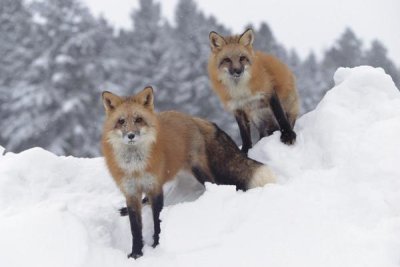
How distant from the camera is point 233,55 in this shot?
823 centimetres

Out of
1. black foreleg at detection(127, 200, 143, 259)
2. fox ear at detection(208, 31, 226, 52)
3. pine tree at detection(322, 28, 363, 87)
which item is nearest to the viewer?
black foreleg at detection(127, 200, 143, 259)

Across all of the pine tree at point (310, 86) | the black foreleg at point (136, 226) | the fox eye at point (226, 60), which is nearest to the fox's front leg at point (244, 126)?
the fox eye at point (226, 60)

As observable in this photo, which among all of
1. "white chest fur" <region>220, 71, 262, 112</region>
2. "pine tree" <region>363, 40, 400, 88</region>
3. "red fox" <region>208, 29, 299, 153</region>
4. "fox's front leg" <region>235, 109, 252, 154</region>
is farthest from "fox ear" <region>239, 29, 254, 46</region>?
"pine tree" <region>363, 40, 400, 88</region>

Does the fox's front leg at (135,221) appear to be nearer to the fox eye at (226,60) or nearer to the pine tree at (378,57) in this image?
the fox eye at (226,60)

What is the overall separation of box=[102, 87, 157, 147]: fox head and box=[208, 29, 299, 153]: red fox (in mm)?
1827

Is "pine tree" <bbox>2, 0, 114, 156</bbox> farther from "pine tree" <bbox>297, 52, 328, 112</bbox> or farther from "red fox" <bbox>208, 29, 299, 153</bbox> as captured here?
"red fox" <bbox>208, 29, 299, 153</bbox>

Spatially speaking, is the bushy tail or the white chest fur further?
the white chest fur

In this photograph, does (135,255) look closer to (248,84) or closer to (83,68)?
(248,84)

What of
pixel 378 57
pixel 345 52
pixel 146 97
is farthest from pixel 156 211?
pixel 345 52

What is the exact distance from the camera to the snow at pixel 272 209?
5.67 meters

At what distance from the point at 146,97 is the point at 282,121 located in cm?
237

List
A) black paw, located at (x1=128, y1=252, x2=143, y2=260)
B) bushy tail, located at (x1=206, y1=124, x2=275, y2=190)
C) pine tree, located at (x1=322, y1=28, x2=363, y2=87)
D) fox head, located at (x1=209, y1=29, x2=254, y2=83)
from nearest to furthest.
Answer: black paw, located at (x1=128, y1=252, x2=143, y2=260) < bushy tail, located at (x1=206, y1=124, x2=275, y2=190) < fox head, located at (x1=209, y1=29, x2=254, y2=83) < pine tree, located at (x1=322, y1=28, x2=363, y2=87)

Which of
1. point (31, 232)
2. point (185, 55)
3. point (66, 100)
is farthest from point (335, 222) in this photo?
point (185, 55)

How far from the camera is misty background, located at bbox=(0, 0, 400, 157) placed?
1126 inches
